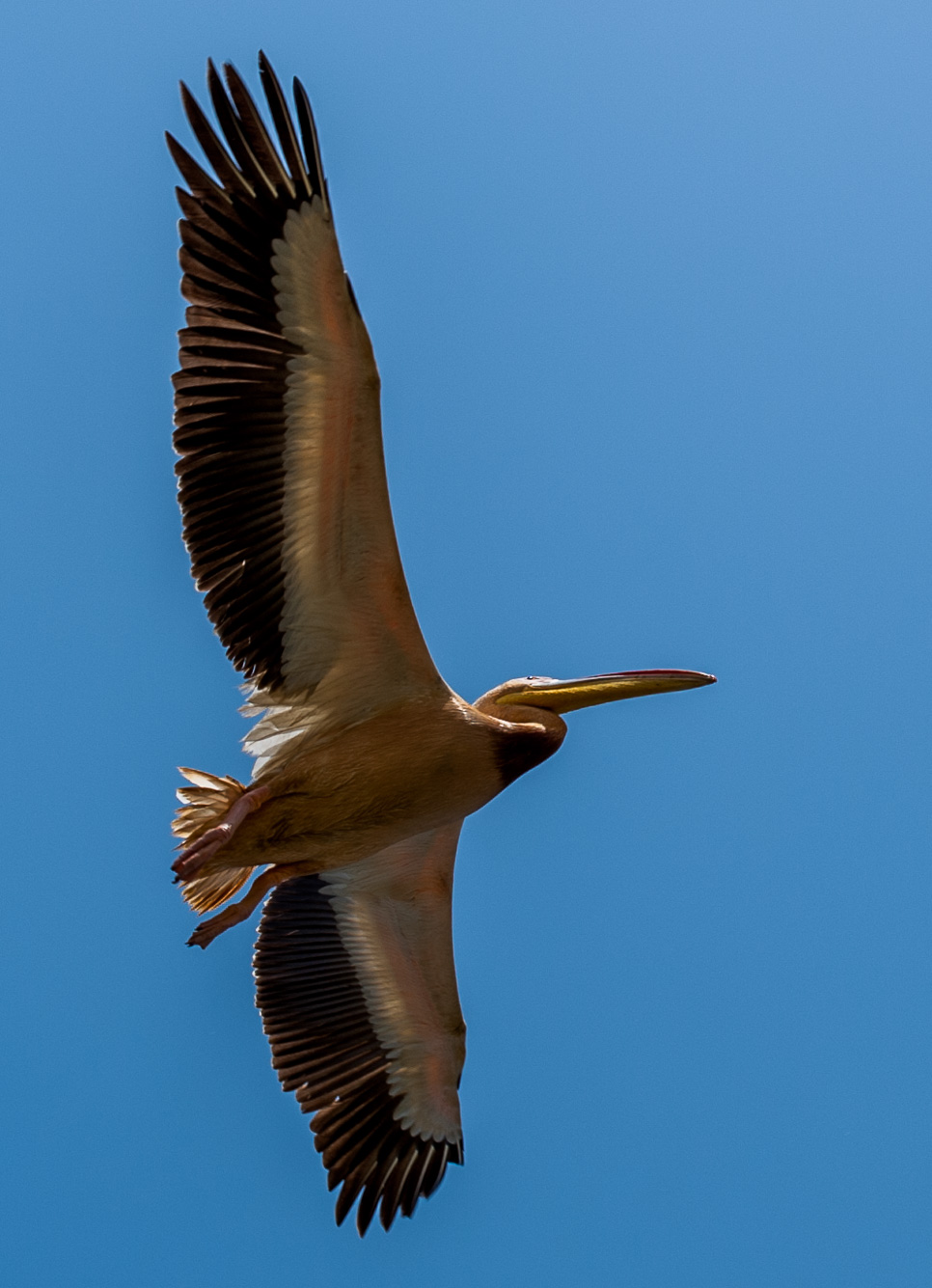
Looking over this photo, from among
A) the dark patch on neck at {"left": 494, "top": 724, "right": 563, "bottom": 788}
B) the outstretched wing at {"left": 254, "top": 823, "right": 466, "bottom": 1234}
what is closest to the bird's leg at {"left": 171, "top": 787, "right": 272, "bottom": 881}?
the dark patch on neck at {"left": 494, "top": 724, "right": 563, "bottom": 788}

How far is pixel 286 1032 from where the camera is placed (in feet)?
25.9

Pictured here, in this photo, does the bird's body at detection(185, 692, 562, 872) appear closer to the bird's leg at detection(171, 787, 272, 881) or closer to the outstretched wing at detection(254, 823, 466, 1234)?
the bird's leg at detection(171, 787, 272, 881)

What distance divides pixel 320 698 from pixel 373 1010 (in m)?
2.08

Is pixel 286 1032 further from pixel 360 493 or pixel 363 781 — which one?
pixel 360 493

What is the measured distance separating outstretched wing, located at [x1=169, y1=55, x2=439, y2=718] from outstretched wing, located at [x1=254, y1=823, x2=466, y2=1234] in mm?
1529

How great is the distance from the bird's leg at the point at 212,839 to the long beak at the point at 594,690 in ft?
4.63

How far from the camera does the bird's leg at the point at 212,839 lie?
6265 mm

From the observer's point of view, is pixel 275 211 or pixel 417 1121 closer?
pixel 275 211

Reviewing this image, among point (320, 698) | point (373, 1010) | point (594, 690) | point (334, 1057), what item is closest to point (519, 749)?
point (594, 690)

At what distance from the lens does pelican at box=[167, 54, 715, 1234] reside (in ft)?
19.3

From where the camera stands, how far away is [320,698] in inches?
270

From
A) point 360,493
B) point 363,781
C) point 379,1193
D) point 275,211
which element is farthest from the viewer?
point 379,1193

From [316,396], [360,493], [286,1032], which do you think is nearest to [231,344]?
[316,396]

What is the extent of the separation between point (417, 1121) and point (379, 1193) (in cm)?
41
